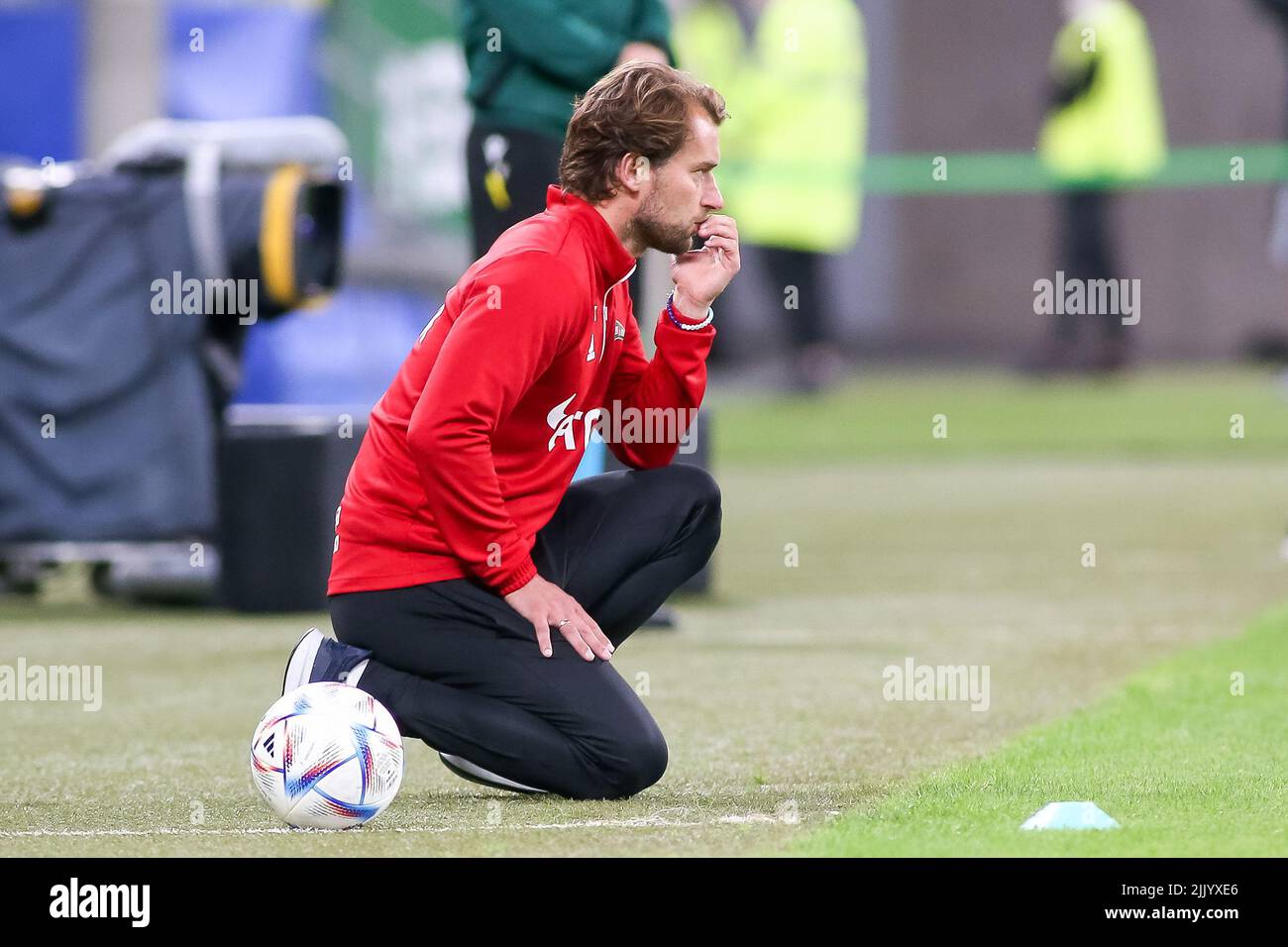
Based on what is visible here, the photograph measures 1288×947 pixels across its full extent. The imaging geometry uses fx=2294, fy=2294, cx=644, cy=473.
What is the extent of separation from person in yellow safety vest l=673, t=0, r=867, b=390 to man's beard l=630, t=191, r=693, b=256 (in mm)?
11697

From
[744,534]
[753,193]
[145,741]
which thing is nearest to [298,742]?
[145,741]

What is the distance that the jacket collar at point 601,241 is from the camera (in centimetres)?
436

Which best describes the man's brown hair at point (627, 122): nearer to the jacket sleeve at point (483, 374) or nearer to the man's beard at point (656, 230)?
the man's beard at point (656, 230)

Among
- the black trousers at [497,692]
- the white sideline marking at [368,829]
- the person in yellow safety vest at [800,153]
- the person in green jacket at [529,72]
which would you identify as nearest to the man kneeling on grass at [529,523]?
the black trousers at [497,692]

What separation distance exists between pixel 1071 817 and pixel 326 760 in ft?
4.25

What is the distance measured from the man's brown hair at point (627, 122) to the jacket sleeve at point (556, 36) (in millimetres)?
1977

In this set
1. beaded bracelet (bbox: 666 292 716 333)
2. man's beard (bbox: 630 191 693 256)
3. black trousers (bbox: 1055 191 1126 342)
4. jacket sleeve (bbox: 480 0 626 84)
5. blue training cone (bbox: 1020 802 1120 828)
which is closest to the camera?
blue training cone (bbox: 1020 802 1120 828)

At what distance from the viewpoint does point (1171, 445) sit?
1267cm

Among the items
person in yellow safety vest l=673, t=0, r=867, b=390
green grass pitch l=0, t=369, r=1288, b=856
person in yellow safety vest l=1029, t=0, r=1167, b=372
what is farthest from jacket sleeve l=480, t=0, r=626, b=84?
person in yellow safety vest l=1029, t=0, r=1167, b=372

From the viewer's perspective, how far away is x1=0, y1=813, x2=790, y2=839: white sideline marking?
4043mm

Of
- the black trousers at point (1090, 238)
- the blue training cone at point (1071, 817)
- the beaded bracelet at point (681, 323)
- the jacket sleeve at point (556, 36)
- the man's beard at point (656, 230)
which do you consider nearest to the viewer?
the blue training cone at point (1071, 817)

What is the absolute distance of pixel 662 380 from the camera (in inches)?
186

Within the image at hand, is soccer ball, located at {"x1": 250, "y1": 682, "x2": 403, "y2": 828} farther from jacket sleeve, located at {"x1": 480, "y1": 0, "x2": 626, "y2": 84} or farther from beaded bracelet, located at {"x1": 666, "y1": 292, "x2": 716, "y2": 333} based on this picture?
jacket sleeve, located at {"x1": 480, "y1": 0, "x2": 626, "y2": 84}

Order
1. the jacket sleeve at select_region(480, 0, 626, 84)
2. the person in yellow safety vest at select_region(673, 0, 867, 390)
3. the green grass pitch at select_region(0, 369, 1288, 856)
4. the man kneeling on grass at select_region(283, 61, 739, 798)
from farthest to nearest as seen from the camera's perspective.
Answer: the person in yellow safety vest at select_region(673, 0, 867, 390)
the jacket sleeve at select_region(480, 0, 626, 84)
the man kneeling on grass at select_region(283, 61, 739, 798)
the green grass pitch at select_region(0, 369, 1288, 856)
